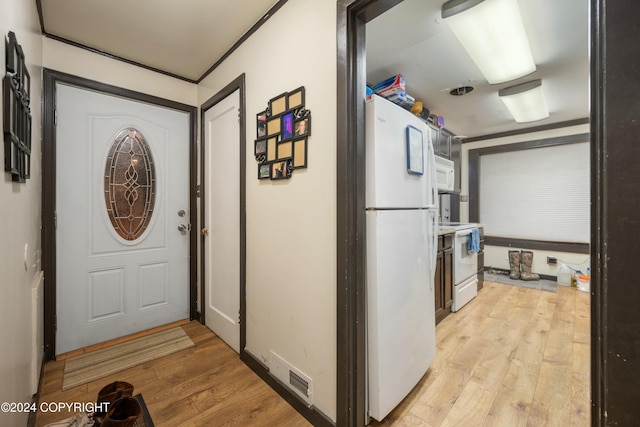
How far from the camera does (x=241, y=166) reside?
207 centimetres

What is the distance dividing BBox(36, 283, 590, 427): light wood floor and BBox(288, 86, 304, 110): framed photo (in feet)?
5.85

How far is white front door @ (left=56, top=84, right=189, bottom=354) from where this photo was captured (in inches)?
84.7

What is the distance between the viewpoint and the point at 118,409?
1.25m

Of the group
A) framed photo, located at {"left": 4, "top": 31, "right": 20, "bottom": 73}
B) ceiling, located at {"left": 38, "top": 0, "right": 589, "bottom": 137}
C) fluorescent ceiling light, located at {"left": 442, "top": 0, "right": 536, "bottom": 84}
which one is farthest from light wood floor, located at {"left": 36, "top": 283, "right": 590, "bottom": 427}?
fluorescent ceiling light, located at {"left": 442, "top": 0, "right": 536, "bottom": 84}

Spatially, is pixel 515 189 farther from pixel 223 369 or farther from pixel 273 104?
pixel 223 369

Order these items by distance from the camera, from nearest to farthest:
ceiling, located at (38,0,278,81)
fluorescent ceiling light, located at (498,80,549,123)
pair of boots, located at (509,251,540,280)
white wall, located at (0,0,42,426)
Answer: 1. white wall, located at (0,0,42,426)
2. ceiling, located at (38,0,278,81)
3. fluorescent ceiling light, located at (498,80,549,123)
4. pair of boots, located at (509,251,540,280)

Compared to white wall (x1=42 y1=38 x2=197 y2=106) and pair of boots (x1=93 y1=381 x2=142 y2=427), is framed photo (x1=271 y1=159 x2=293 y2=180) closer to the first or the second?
pair of boots (x1=93 y1=381 x2=142 y2=427)

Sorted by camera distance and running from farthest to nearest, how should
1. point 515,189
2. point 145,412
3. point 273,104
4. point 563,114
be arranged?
point 515,189 < point 563,114 < point 273,104 < point 145,412

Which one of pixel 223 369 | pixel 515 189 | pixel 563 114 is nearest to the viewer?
pixel 223 369

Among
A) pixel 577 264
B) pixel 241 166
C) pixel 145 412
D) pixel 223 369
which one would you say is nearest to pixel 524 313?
pixel 577 264

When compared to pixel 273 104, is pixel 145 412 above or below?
below

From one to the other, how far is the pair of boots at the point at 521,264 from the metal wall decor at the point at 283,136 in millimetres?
4550

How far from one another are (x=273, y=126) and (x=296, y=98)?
26 centimetres

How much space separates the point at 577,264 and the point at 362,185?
4674mm
